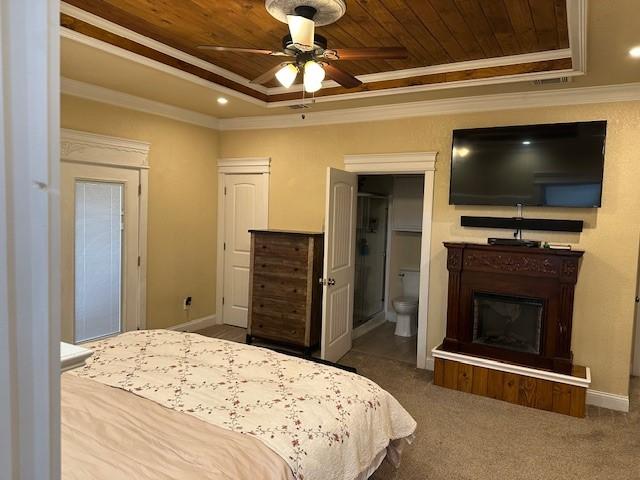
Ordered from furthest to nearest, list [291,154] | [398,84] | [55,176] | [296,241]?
[291,154]
[296,241]
[398,84]
[55,176]

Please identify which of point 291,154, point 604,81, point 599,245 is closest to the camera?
point 604,81

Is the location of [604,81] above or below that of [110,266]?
above

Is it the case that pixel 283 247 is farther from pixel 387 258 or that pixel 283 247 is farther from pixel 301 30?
pixel 301 30

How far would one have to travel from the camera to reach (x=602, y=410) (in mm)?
3486

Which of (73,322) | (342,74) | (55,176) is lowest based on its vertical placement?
(73,322)

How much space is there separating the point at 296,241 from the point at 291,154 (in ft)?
3.64

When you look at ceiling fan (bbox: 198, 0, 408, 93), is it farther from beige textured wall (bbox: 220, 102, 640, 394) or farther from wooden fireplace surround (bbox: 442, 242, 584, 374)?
wooden fireplace surround (bbox: 442, 242, 584, 374)

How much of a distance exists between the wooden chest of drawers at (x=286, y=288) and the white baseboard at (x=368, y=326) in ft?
2.67

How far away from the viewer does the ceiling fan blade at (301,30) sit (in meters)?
2.26

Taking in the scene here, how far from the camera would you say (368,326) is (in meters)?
5.59

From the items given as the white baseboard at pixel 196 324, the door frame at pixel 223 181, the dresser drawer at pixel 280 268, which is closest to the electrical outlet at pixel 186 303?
the white baseboard at pixel 196 324

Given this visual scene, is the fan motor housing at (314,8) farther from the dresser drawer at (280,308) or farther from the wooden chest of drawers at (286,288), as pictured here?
the dresser drawer at (280,308)

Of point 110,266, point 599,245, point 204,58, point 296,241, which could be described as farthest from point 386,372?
point 204,58

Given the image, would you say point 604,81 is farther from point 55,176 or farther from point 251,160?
point 55,176
